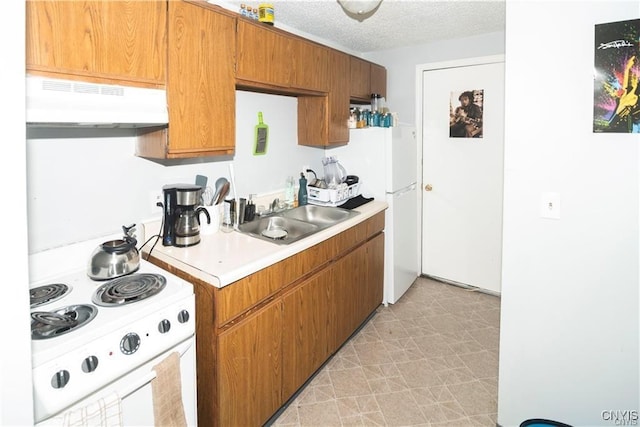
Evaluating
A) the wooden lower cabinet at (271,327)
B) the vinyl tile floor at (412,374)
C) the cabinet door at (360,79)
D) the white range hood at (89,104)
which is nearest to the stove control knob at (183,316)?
the wooden lower cabinet at (271,327)

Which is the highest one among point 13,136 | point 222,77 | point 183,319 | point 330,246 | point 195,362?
point 222,77

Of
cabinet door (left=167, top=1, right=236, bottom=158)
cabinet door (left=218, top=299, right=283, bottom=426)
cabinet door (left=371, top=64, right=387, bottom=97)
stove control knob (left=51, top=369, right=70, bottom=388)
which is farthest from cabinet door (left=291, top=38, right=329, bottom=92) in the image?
stove control knob (left=51, top=369, right=70, bottom=388)

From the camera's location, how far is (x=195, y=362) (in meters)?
1.61

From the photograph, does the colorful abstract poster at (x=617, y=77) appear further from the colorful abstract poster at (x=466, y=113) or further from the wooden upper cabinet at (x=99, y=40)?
the colorful abstract poster at (x=466, y=113)

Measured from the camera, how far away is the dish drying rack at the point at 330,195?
290 cm

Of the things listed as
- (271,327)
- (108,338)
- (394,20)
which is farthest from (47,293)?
(394,20)

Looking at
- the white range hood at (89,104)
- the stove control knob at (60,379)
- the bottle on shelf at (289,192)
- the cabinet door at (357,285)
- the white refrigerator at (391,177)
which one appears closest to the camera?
the stove control knob at (60,379)

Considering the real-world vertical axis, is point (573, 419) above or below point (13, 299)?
below

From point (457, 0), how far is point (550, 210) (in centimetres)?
157

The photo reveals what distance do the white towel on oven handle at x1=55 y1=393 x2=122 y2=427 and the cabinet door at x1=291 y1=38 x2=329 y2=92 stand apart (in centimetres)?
194

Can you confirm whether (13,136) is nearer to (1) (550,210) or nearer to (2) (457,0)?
(1) (550,210)

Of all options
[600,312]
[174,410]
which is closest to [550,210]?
[600,312]

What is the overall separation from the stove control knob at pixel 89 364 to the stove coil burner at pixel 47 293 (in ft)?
1.21

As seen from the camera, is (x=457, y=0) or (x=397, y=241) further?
(x=397, y=241)
